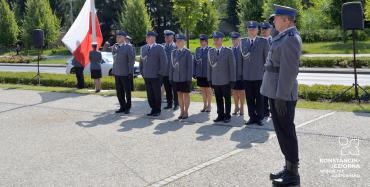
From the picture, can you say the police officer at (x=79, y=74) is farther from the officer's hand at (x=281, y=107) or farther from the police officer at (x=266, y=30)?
the officer's hand at (x=281, y=107)

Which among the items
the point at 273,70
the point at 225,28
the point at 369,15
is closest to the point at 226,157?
the point at 273,70

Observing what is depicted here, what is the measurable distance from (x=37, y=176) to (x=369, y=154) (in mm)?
4523

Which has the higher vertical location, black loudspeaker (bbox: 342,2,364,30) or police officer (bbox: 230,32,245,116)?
black loudspeaker (bbox: 342,2,364,30)

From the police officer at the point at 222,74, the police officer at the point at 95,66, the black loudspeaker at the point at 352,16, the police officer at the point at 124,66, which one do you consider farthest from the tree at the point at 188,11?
the police officer at the point at 222,74

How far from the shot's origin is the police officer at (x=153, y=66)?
10.7 metres

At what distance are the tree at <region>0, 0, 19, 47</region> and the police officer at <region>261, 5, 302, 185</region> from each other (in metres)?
49.7

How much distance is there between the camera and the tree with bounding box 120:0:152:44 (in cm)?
4231

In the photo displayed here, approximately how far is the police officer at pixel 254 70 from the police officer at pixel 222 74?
273mm

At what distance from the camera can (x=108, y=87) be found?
665 inches

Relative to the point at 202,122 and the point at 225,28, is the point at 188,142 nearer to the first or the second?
the point at 202,122

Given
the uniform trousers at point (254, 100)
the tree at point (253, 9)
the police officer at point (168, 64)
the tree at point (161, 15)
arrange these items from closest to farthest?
the uniform trousers at point (254, 100) < the police officer at point (168, 64) < the tree at point (253, 9) < the tree at point (161, 15)

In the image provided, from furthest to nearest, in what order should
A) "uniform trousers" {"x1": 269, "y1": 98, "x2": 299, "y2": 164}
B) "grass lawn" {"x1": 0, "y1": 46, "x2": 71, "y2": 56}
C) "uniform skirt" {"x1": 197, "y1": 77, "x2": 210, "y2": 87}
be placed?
"grass lawn" {"x1": 0, "y1": 46, "x2": 71, "y2": 56} < "uniform skirt" {"x1": 197, "y1": 77, "x2": 210, "y2": 87} < "uniform trousers" {"x1": 269, "y1": 98, "x2": 299, "y2": 164}

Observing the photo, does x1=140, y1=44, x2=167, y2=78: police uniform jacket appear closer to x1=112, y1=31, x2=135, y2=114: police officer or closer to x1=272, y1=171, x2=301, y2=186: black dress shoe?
x1=112, y1=31, x2=135, y2=114: police officer

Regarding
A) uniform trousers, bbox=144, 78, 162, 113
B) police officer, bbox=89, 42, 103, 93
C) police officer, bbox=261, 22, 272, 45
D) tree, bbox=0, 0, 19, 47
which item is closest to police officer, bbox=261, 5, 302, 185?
police officer, bbox=261, 22, 272, 45
